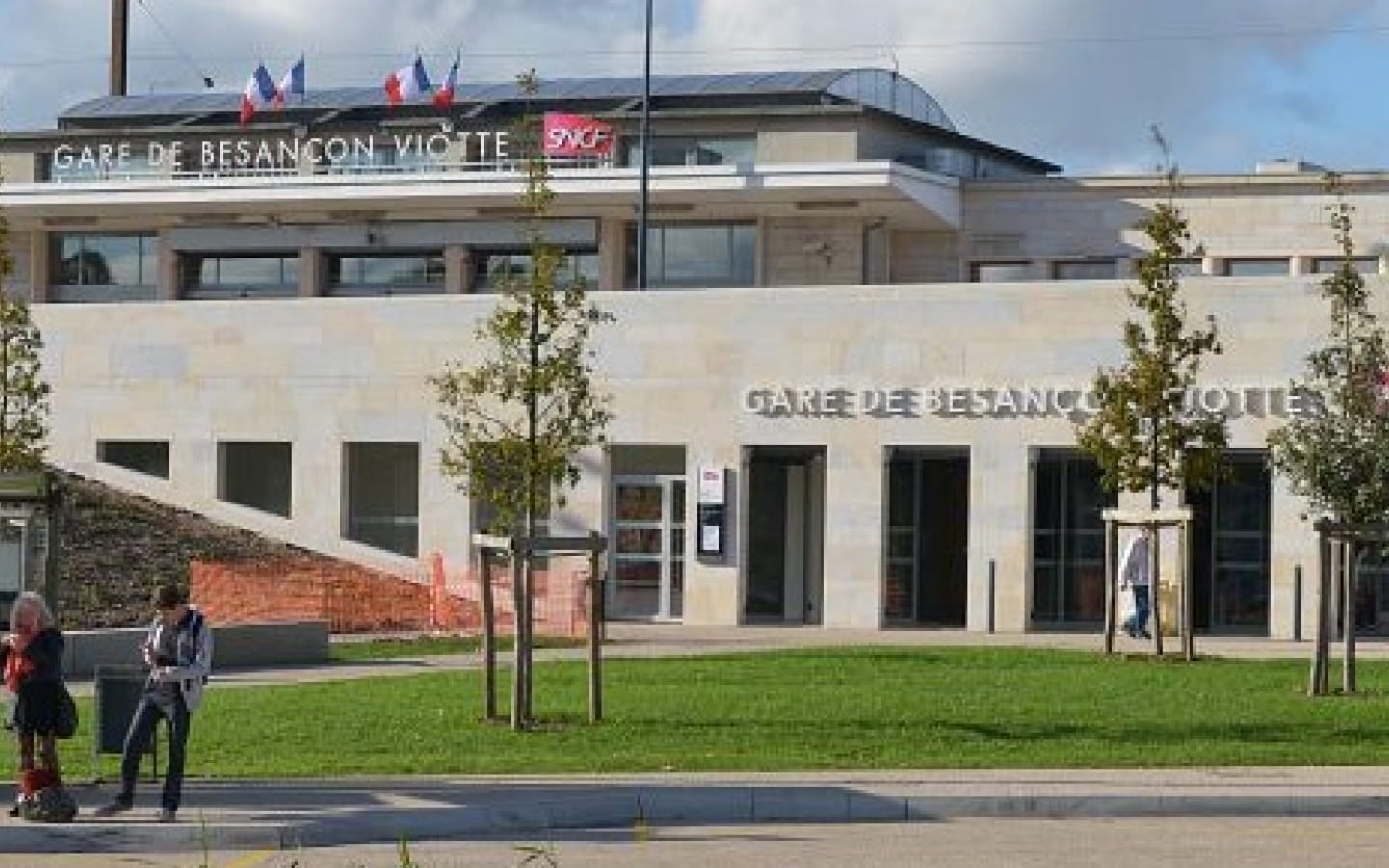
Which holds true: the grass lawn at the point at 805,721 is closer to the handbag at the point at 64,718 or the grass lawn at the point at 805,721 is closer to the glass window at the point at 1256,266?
the handbag at the point at 64,718

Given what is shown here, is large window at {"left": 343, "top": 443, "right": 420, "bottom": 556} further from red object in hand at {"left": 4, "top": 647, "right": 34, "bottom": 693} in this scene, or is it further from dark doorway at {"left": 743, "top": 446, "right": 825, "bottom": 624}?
red object in hand at {"left": 4, "top": 647, "right": 34, "bottom": 693}

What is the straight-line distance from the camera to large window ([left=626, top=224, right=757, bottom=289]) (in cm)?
5838

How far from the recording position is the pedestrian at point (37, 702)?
19.3m

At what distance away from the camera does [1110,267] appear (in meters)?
57.1

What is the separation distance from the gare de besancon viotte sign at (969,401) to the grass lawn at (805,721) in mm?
10983

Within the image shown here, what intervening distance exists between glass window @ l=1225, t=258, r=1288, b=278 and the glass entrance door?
13.9m

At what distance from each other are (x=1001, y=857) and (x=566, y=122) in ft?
141

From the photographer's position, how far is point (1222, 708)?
27.1 metres

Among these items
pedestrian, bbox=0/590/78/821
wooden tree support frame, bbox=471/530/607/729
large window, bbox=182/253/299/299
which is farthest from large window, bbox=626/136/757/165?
pedestrian, bbox=0/590/78/821

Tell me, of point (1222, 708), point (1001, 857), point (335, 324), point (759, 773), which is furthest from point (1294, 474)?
point (335, 324)

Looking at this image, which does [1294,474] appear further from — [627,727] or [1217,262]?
[1217,262]

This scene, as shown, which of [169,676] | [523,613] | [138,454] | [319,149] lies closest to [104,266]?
[319,149]

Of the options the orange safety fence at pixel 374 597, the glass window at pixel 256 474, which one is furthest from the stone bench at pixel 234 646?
the glass window at pixel 256 474

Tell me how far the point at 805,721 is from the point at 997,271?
110 ft
